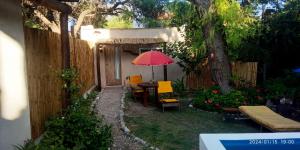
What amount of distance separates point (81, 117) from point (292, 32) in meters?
10.8

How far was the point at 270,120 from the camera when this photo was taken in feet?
26.1

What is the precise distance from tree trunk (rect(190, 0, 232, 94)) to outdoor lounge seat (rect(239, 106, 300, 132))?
3684mm

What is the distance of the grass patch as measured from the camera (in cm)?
785

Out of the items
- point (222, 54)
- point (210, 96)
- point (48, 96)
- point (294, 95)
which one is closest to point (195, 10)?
point (222, 54)

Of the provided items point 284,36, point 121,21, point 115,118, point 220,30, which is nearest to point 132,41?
point 220,30

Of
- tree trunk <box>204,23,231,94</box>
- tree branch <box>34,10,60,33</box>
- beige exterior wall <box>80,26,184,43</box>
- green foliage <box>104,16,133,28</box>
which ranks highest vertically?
green foliage <box>104,16,133,28</box>

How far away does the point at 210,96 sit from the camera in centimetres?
1284

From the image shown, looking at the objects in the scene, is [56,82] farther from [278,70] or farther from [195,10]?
[278,70]

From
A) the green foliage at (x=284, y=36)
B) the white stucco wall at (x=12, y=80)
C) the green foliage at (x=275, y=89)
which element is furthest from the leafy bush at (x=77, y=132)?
the green foliage at (x=284, y=36)

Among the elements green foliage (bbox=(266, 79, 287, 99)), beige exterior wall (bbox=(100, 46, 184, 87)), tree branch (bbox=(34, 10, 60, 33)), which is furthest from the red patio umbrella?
tree branch (bbox=(34, 10, 60, 33))

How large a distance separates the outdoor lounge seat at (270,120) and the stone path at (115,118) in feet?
9.88

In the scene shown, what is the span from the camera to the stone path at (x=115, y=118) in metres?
7.42

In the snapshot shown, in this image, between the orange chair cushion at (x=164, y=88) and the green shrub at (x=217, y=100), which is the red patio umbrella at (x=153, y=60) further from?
the green shrub at (x=217, y=100)

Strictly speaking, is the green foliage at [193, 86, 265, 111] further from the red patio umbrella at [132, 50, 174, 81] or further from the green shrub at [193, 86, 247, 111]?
the red patio umbrella at [132, 50, 174, 81]
